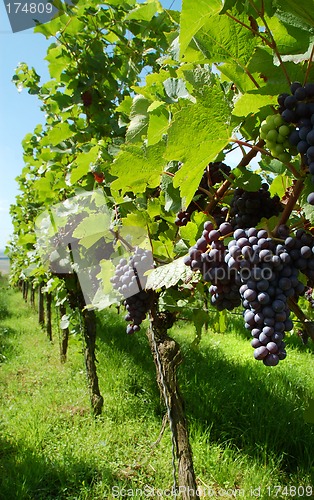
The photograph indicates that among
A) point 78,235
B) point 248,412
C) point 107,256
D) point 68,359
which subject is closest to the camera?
point 78,235

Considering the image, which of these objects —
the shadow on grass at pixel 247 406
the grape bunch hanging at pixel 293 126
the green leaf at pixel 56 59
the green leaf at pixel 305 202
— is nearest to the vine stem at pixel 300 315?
the green leaf at pixel 305 202

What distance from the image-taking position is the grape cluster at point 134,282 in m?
1.43

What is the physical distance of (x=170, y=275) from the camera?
1.07 m

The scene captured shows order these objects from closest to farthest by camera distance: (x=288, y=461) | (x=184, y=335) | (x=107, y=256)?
1. (x=107, y=256)
2. (x=288, y=461)
3. (x=184, y=335)

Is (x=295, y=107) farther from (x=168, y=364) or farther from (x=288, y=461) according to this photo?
(x=288, y=461)

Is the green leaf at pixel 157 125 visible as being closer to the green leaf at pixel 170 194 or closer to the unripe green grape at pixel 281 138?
the green leaf at pixel 170 194

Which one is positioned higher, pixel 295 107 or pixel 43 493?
pixel 295 107

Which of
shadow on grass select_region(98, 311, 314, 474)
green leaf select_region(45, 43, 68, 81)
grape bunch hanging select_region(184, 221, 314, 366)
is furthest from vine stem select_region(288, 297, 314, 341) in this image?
green leaf select_region(45, 43, 68, 81)

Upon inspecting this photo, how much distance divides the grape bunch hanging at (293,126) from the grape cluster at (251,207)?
245 millimetres

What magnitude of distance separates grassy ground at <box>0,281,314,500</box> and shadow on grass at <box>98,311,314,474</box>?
0.01m

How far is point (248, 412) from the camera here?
4125 mm

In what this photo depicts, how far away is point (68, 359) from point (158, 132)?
249 inches

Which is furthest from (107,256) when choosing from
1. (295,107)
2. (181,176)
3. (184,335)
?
(184,335)

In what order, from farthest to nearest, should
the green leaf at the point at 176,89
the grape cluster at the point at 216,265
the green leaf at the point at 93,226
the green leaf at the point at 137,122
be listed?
the green leaf at the point at 93,226, the green leaf at the point at 137,122, the green leaf at the point at 176,89, the grape cluster at the point at 216,265
